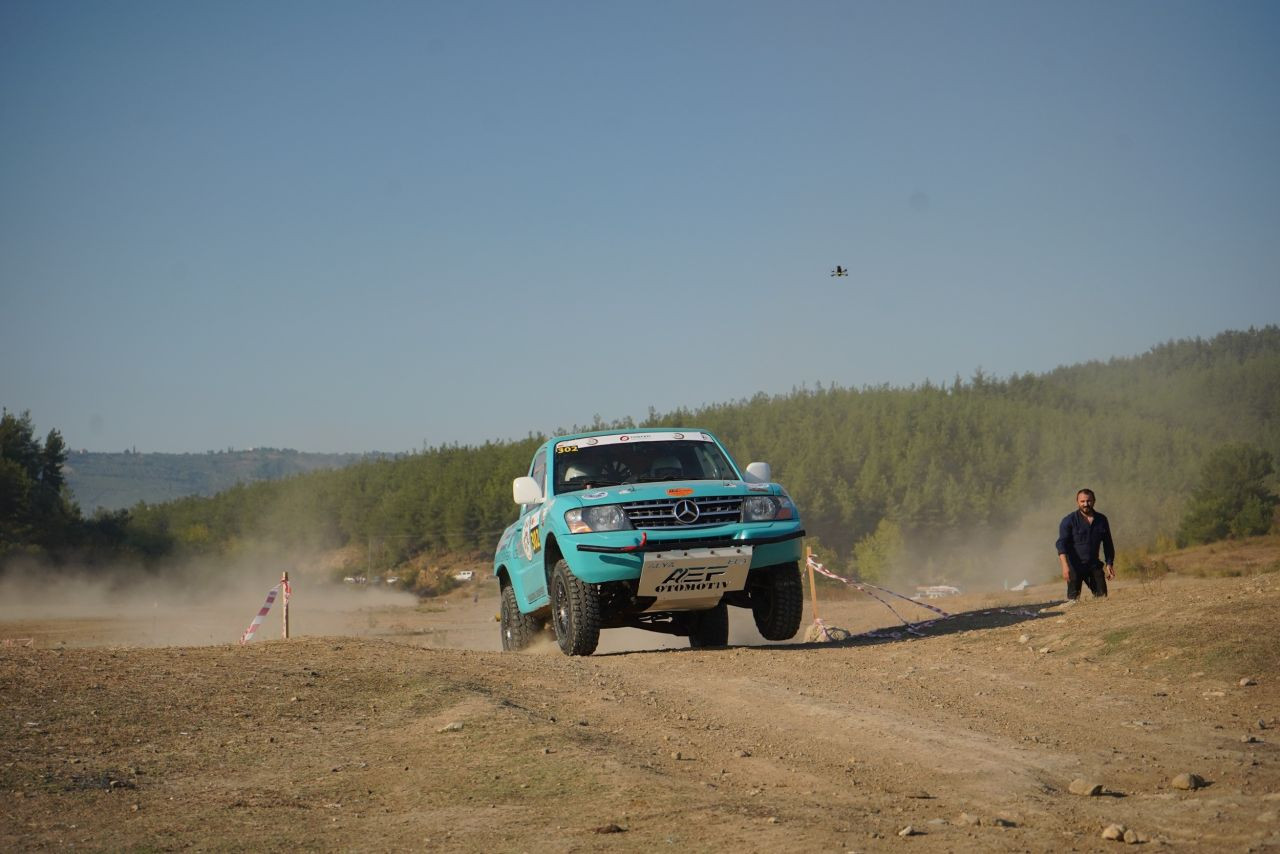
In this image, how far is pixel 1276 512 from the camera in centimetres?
6394

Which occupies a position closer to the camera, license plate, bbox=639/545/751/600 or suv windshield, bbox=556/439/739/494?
license plate, bbox=639/545/751/600

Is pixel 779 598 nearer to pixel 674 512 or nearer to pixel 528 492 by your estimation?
pixel 674 512

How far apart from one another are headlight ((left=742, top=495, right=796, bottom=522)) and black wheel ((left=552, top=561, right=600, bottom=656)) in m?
1.67

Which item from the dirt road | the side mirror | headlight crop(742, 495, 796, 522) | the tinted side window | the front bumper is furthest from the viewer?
the tinted side window

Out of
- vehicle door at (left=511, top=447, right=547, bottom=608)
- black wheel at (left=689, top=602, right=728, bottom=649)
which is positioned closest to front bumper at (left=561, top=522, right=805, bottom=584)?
vehicle door at (left=511, top=447, right=547, bottom=608)

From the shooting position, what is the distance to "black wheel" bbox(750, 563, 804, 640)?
12.8 m

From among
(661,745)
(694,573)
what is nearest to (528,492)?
(694,573)

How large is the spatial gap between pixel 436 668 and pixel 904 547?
248 feet

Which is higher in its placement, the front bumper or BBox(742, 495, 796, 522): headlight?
BBox(742, 495, 796, 522): headlight

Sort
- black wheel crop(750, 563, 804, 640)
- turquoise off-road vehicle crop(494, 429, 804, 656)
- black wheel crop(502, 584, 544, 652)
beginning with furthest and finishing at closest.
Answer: black wheel crop(502, 584, 544, 652)
black wheel crop(750, 563, 804, 640)
turquoise off-road vehicle crop(494, 429, 804, 656)

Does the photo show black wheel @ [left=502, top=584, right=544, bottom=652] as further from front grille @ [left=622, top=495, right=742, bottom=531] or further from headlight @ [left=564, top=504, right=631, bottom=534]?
front grille @ [left=622, top=495, right=742, bottom=531]

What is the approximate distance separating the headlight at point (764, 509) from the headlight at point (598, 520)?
4.05ft

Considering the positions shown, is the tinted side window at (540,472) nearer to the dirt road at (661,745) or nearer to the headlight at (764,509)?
the dirt road at (661,745)

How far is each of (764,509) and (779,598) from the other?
1057 millimetres
